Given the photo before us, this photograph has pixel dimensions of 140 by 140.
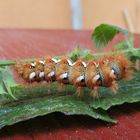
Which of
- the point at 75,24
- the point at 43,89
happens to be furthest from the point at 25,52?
the point at 75,24

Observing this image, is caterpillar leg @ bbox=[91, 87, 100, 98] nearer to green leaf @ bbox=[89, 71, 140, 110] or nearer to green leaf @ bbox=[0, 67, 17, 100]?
green leaf @ bbox=[89, 71, 140, 110]

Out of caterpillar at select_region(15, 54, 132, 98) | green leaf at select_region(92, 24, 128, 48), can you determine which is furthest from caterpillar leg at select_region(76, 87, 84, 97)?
green leaf at select_region(92, 24, 128, 48)

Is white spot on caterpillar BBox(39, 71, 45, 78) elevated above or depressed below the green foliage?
above

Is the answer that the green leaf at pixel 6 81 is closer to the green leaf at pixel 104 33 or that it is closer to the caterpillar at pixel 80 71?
the caterpillar at pixel 80 71

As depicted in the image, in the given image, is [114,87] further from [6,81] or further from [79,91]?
[6,81]

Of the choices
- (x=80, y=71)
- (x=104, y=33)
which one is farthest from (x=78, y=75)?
(x=104, y=33)

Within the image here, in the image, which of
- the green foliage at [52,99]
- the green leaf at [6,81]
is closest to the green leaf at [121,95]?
the green foliage at [52,99]
